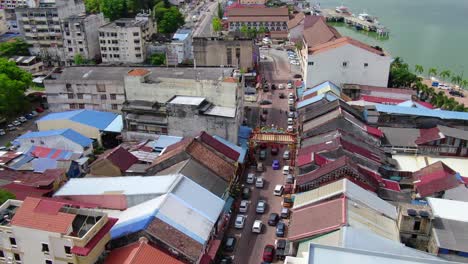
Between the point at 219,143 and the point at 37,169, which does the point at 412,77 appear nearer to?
the point at 219,143

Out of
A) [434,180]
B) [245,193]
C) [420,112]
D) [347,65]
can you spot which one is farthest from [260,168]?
[347,65]

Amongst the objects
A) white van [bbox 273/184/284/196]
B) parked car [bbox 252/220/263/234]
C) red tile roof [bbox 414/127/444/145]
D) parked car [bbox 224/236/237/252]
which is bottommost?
parked car [bbox 224/236/237/252]

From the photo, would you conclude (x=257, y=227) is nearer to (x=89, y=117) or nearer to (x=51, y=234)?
(x=51, y=234)

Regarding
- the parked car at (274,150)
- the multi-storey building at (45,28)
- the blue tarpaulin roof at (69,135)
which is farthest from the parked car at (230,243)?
the multi-storey building at (45,28)

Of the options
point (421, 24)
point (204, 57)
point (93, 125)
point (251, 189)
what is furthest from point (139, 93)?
point (421, 24)

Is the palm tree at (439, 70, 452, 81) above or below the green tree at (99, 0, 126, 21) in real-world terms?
below

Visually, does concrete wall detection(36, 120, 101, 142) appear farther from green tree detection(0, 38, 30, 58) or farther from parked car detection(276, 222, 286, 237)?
green tree detection(0, 38, 30, 58)

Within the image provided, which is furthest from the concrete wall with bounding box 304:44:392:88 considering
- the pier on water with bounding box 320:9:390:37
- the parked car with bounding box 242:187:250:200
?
the pier on water with bounding box 320:9:390:37

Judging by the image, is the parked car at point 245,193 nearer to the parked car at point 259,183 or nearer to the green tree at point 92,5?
the parked car at point 259,183
